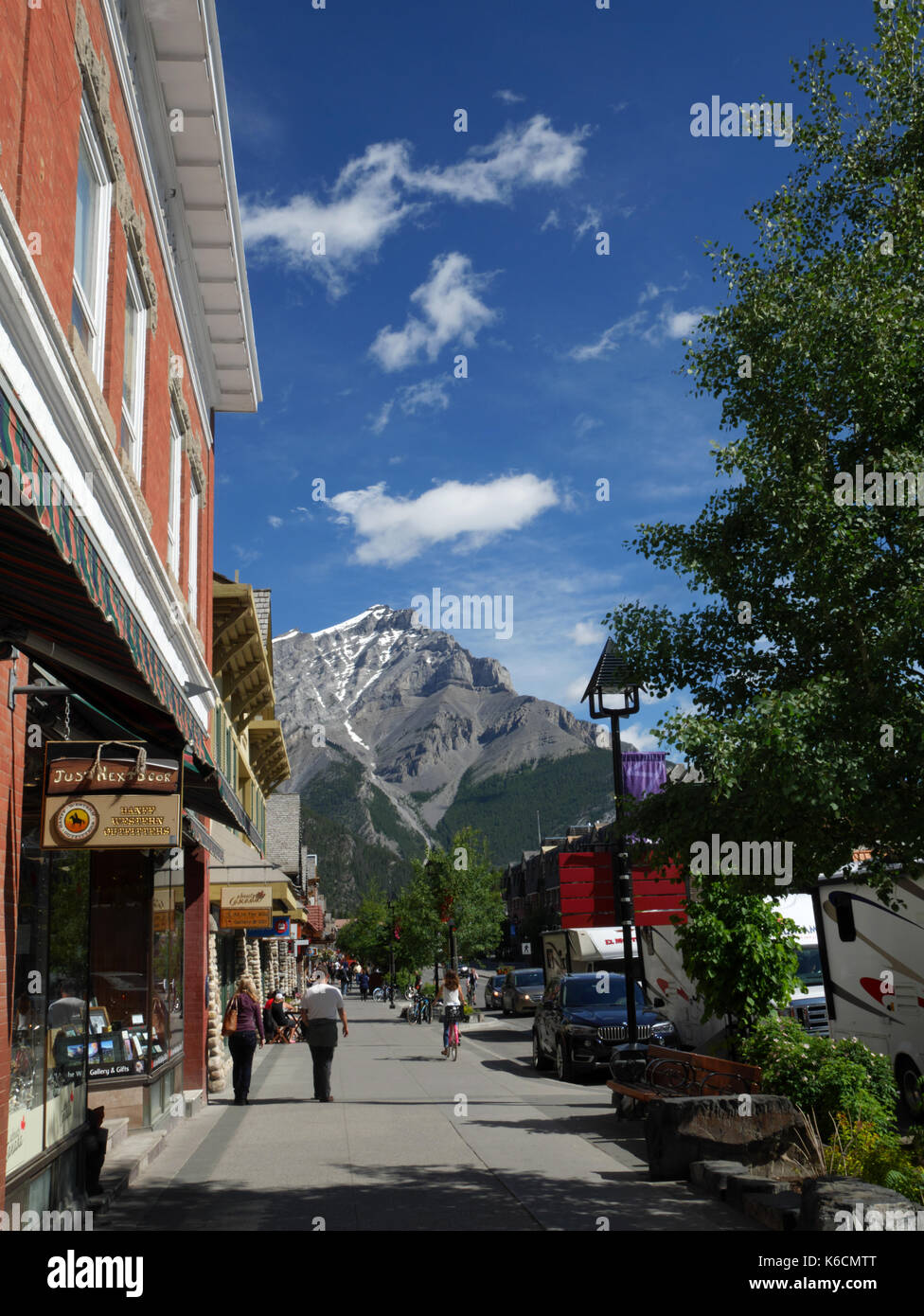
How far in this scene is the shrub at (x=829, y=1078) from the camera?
9844 millimetres

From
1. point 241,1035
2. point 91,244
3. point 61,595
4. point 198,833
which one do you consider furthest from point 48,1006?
point 241,1035

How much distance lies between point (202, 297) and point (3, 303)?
10264mm

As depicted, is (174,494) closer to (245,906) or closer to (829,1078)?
(245,906)

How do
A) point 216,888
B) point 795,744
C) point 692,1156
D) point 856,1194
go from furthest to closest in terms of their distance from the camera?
point 216,888 < point 692,1156 < point 795,744 < point 856,1194

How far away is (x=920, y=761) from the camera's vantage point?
769cm

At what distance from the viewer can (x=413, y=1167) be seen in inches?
430

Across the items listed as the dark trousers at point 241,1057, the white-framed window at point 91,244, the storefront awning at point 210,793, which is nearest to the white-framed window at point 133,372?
the white-framed window at point 91,244

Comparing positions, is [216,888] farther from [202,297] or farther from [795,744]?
[795,744]

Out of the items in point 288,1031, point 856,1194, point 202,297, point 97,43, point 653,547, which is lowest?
point 288,1031

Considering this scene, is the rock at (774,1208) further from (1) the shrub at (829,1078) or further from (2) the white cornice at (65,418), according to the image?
(2) the white cornice at (65,418)

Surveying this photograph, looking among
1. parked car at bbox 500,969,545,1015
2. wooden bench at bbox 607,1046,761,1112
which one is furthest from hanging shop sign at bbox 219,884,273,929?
parked car at bbox 500,969,545,1015

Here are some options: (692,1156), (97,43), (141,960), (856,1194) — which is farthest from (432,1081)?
(97,43)

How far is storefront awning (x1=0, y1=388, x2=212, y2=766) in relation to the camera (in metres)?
4.15

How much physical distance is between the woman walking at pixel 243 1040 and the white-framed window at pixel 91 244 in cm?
1015
